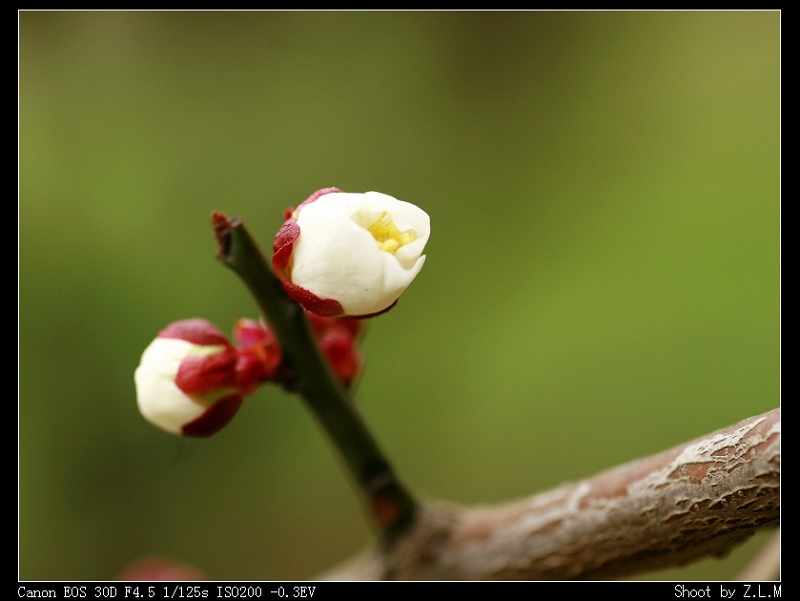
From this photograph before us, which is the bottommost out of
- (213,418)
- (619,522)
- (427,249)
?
(619,522)

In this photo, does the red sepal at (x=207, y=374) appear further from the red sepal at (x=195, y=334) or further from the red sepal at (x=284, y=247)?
the red sepal at (x=284, y=247)

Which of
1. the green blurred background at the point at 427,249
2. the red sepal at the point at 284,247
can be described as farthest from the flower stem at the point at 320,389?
the green blurred background at the point at 427,249

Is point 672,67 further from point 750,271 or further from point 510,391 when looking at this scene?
point 510,391

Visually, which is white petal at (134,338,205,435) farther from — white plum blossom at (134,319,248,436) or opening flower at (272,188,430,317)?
opening flower at (272,188,430,317)

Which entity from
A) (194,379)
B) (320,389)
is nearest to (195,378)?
(194,379)

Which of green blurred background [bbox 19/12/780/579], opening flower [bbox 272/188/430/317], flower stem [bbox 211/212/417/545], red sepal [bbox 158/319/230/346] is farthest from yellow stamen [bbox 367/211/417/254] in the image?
green blurred background [bbox 19/12/780/579]

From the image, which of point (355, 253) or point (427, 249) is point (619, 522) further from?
point (427, 249)

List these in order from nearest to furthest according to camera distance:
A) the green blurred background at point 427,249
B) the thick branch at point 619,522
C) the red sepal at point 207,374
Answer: the thick branch at point 619,522 → the red sepal at point 207,374 → the green blurred background at point 427,249
